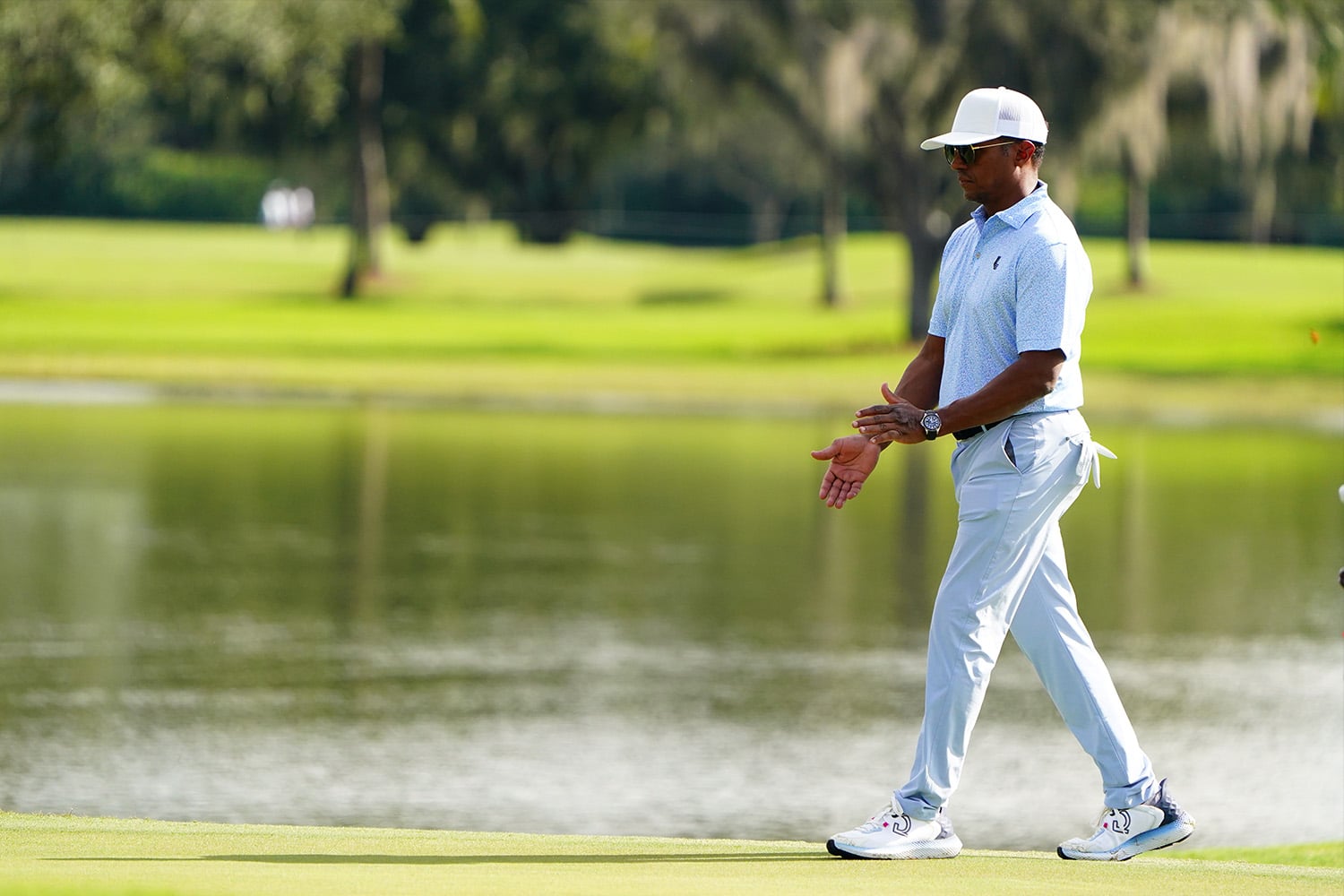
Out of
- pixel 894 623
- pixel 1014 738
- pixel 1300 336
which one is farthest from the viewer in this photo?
pixel 1300 336

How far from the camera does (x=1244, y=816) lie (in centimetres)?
845

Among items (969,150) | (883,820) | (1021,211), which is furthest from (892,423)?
(883,820)

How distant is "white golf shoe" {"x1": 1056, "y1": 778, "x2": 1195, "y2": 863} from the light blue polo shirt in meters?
1.09

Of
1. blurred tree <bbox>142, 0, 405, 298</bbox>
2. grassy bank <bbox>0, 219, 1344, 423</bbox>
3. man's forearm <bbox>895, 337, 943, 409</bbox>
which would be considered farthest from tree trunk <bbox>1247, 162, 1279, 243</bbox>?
man's forearm <bbox>895, 337, 943, 409</bbox>

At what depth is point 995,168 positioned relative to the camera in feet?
19.2

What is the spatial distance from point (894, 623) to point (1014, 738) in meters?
2.91

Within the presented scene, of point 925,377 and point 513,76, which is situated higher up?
point 513,76

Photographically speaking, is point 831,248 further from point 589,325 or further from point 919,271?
point 919,271

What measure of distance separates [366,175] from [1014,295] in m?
42.8

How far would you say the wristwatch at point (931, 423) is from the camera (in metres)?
5.76

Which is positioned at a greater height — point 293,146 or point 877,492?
point 293,146

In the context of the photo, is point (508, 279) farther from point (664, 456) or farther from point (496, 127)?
point (664, 456)

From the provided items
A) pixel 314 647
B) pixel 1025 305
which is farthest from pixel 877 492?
pixel 1025 305

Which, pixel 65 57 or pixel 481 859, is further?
pixel 65 57
